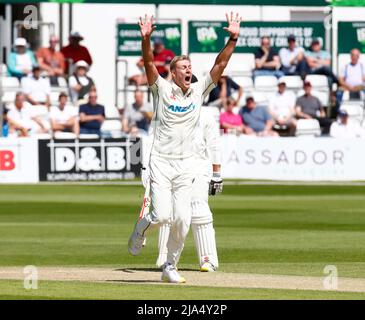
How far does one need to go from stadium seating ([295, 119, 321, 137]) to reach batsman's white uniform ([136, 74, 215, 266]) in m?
17.1

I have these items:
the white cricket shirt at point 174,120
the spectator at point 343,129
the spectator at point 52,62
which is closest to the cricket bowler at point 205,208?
the white cricket shirt at point 174,120

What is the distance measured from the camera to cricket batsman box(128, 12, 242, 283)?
37.2 ft

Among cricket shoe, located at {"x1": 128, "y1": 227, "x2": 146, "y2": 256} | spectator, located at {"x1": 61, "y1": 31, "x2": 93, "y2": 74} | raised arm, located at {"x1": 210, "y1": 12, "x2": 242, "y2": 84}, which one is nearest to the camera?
raised arm, located at {"x1": 210, "y1": 12, "x2": 242, "y2": 84}

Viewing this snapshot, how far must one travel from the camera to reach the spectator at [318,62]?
99.9 feet

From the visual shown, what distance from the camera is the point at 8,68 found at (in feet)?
95.4

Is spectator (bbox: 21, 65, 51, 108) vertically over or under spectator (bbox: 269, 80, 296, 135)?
over

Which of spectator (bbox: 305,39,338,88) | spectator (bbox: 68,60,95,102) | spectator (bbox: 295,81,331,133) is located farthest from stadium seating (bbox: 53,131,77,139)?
spectator (bbox: 305,39,338,88)

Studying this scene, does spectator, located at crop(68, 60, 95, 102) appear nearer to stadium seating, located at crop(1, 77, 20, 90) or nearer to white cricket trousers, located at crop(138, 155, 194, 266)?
stadium seating, located at crop(1, 77, 20, 90)

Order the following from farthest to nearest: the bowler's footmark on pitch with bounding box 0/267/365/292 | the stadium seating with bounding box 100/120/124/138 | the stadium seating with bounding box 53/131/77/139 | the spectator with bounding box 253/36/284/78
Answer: the spectator with bounding box 253/36/284/78, the stadium seating with bounding box 100/120/124/138, the stadium seating with bounding box 53/131/77/139, the bowler's footmark on pitch with bounding box 0/267/365/292

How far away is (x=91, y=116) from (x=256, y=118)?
3505mm

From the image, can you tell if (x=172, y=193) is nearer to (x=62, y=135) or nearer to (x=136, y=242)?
(x=136, y=242)

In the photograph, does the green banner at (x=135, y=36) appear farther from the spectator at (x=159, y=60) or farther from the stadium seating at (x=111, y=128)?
the stadium seating at (x=111, y=128)

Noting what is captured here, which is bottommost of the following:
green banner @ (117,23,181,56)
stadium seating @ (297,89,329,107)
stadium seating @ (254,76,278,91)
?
stadium seating @ (297,89,329,107)

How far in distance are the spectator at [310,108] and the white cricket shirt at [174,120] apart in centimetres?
1743
